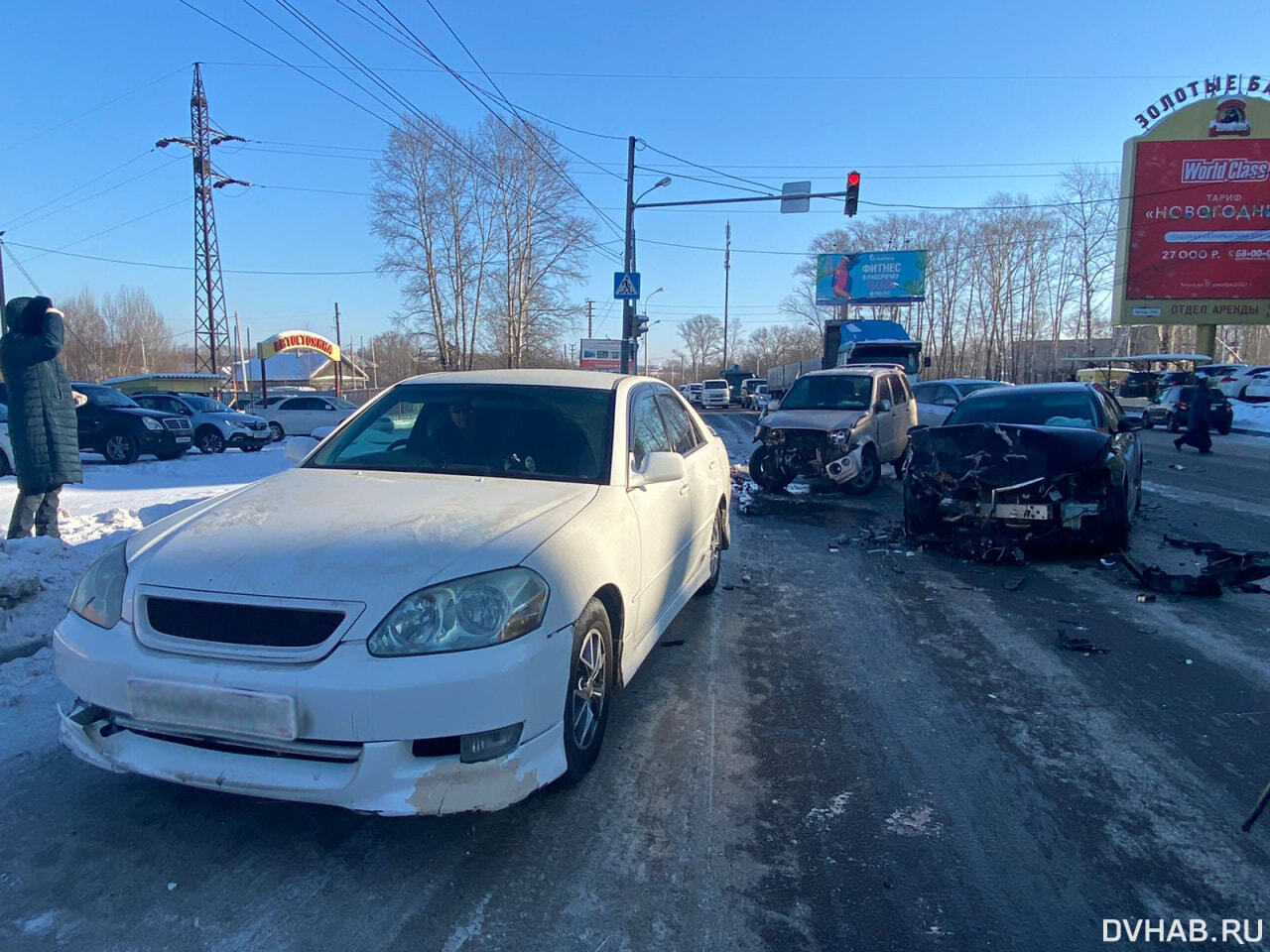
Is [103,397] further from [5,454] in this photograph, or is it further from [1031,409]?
[1031,409]

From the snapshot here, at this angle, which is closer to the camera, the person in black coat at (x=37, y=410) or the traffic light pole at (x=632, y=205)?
the person in black coat at (x=37, y=410)

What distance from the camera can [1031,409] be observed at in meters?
8.23

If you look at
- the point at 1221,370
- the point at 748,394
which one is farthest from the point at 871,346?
the point at 748,394

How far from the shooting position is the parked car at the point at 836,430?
1048 centimetres

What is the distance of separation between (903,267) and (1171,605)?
153 ft

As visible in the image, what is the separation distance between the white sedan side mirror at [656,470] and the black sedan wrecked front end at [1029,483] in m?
3.96

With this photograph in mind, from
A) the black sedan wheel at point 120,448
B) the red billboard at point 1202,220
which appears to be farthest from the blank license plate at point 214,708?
the red billboard at point 1202,220

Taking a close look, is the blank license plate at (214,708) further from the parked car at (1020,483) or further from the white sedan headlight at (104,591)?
the parked car at (1020,483)

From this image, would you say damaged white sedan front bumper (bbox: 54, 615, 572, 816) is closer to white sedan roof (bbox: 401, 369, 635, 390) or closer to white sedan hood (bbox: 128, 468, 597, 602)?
white sedan hood (bbox: 128, 468, 597, 602)

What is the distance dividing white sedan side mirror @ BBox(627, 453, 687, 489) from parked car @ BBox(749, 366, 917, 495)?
23.1 ft

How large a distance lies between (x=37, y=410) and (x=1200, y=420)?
63.0ft

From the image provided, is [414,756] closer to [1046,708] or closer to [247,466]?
[1046,708]

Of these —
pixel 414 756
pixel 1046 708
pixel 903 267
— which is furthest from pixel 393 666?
pixel 903 267

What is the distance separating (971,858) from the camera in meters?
2.62
